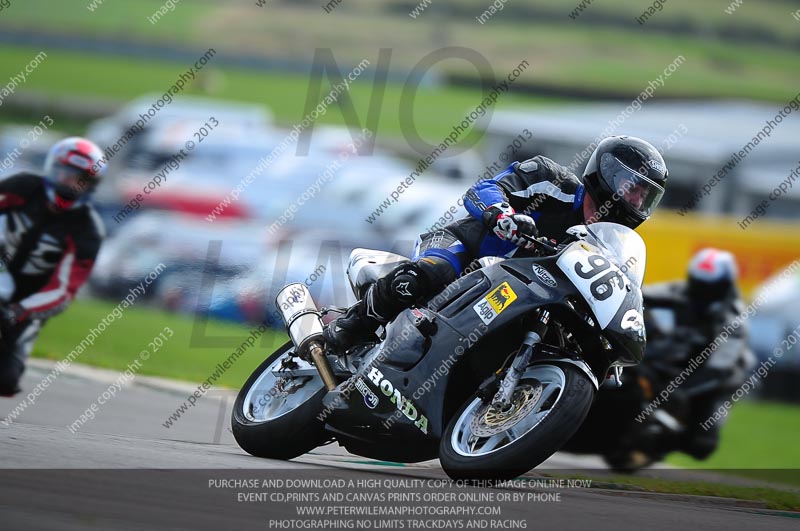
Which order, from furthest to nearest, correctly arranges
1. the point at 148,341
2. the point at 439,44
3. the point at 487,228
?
1. the point at 439,44
2. the point at 148,341
3. the point at 487,228

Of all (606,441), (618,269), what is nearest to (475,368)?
(618,269)

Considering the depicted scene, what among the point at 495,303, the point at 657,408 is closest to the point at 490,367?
the point at 495,303

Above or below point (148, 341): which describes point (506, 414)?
above

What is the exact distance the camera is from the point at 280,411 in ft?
19.9

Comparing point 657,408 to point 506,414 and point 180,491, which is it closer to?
point 506,414

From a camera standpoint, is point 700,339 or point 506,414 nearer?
point 506,414

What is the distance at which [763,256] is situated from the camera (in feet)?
56.5

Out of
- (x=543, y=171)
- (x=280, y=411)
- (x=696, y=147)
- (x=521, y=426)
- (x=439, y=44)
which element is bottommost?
(x=439, y=44)

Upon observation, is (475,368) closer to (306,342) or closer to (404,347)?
(404,347)

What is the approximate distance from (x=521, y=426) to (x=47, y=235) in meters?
5.07

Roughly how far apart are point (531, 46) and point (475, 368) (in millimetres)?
51182

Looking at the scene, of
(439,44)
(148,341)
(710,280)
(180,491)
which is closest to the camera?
(180,491)

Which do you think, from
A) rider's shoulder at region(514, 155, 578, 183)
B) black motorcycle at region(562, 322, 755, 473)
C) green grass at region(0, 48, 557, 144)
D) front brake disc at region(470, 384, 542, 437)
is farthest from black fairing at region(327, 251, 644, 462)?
green grass at region(0, 48, 557, 144)

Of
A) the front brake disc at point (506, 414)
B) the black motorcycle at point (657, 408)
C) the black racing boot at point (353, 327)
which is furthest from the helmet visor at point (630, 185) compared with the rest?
the black motorcycle at point (657, 408)
